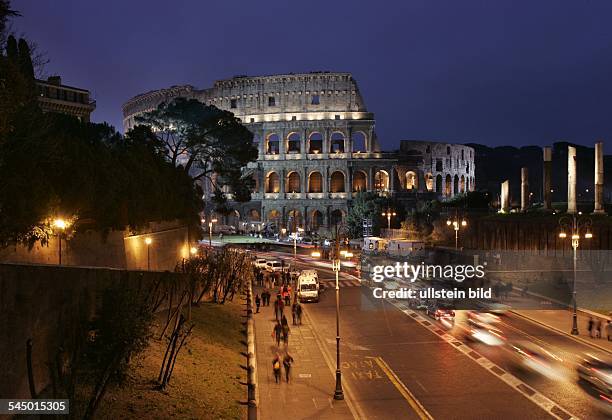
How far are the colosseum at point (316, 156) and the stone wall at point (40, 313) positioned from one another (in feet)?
264

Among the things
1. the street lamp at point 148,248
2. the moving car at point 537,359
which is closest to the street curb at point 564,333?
the moving car at point 537,359

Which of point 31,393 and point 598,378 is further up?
point 31,393

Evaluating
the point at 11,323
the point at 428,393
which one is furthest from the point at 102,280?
the point at 428,393

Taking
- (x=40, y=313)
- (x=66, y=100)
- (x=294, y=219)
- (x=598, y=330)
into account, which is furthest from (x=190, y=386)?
(x=294, y=219)

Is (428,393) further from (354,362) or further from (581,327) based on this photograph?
(581,327)

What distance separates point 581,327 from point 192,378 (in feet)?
63.8

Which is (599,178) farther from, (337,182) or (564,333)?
(337,182)

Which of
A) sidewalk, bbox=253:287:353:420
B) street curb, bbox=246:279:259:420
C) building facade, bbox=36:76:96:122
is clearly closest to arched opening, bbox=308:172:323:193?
building facade, bbox=36:76:96:122

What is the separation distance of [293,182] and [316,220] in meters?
7.77

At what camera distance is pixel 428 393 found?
1936 centimetres

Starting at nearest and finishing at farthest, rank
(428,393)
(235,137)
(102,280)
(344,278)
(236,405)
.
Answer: (102,280) < (236,405) < (428,393) < (344,278) < (235,137)

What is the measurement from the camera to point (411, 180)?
106 m

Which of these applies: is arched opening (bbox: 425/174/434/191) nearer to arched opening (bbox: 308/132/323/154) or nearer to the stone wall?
arched opening (bbox: 308/132/323/154)

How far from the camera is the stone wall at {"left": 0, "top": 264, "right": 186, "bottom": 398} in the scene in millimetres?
10953
